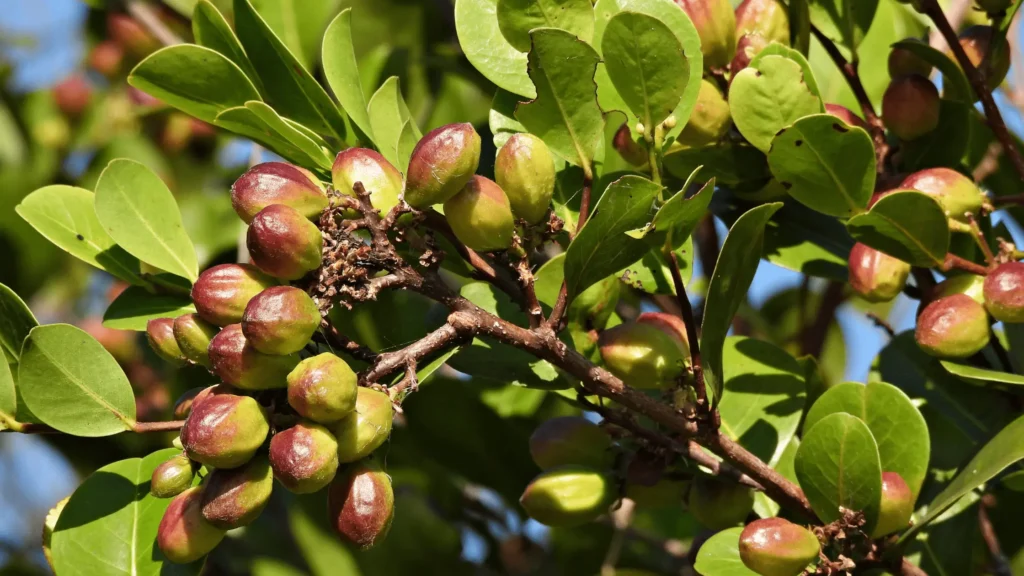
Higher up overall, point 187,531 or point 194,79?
point 194,79

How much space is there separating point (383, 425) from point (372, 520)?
88mm

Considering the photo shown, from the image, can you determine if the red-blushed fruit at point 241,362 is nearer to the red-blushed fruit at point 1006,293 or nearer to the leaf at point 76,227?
the leaf at point 76,227

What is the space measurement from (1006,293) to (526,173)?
0.52 meters

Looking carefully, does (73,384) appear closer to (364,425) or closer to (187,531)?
(187,531)

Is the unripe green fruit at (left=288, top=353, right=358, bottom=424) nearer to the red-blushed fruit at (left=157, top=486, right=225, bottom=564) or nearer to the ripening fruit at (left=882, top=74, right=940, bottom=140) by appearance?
the red-blushed fruit at (left=157, top=486, right=225, bottom=564)

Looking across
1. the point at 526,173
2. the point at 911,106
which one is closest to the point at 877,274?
the point at 911,106

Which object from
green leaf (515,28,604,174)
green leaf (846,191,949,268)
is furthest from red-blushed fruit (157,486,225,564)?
green leaf (846,191,949,268)

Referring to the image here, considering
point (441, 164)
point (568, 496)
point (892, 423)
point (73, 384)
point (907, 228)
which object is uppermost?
point (441, 164)

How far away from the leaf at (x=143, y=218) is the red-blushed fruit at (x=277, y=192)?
7.9 inches

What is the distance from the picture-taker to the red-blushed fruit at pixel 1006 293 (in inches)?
42.7

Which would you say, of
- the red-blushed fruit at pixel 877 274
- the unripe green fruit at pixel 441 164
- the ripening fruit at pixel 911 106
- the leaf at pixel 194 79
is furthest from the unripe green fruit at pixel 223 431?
the ripening fruit at pixel 911 106

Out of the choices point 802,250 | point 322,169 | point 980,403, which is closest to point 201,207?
point 322,169

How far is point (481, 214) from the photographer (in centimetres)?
96

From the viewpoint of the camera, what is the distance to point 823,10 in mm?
1357
